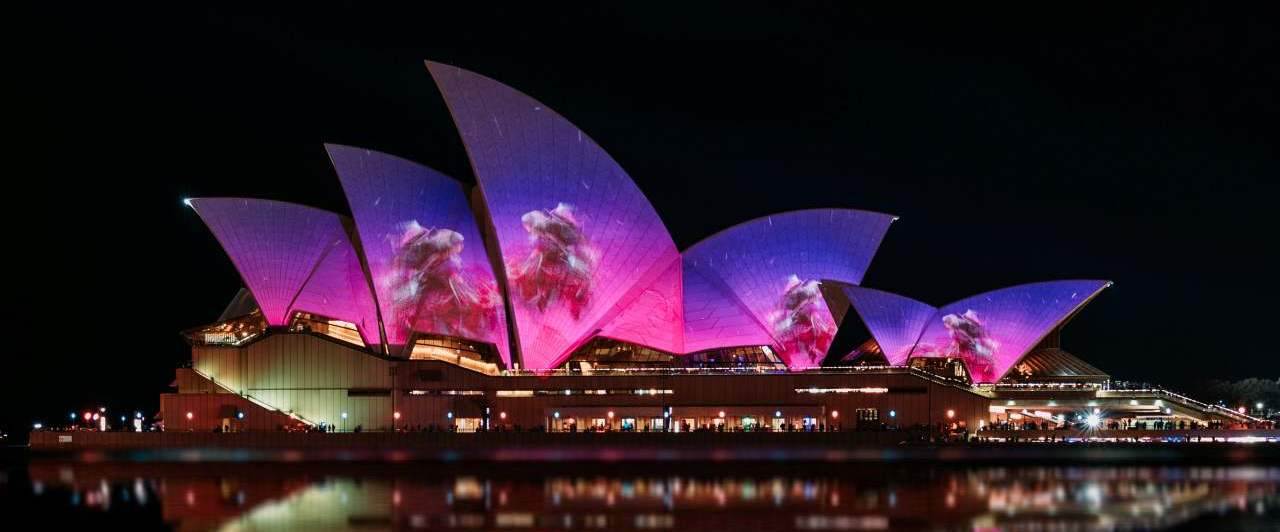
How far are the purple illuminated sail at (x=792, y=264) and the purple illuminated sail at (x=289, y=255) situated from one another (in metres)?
14.7

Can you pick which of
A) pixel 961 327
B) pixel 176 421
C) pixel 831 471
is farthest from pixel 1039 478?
pixel 176 421

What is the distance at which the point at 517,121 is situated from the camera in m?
54.8

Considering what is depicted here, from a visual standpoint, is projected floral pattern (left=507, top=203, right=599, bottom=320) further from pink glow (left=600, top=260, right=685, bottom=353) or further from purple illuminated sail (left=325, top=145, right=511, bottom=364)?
purple illuminated sail (left=325, top=145, right=511, bottom=364)

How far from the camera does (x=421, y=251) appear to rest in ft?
198

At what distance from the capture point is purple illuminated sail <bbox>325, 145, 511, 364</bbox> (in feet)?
190

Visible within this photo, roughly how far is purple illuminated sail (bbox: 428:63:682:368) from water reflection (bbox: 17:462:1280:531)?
715 inches

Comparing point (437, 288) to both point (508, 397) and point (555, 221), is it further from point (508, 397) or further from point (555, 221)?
point (555, 221)

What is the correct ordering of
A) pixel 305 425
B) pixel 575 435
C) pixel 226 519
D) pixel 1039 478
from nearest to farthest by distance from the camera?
pixel 226 519 → pixel 1039 478 → pixel 575 435 → pixel 305 425

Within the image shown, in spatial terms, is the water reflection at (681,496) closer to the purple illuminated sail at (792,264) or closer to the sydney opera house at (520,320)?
the sydney opera house at (520,320)

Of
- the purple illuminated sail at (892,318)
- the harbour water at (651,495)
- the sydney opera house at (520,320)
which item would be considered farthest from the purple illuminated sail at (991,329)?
the harbour water at (651,495)

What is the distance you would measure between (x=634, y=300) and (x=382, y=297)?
10747mm

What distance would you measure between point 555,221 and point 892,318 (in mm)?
Result: 17247

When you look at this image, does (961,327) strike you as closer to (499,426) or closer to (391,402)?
(499,426)

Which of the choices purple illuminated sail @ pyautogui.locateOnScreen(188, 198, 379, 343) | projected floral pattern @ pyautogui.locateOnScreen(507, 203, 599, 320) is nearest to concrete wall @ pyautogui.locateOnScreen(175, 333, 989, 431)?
purple illuminated sail @ pyautogui.locateOnScreen(188, 198, 379, 343)
